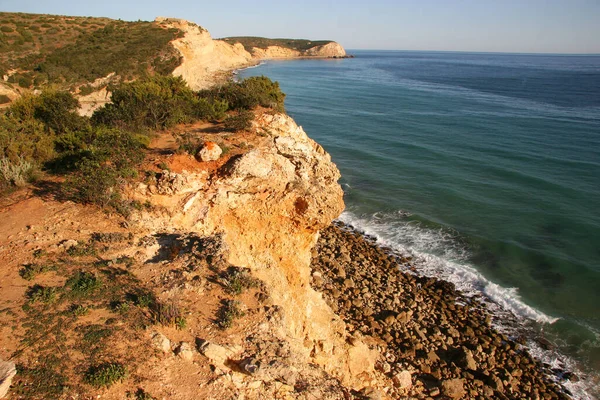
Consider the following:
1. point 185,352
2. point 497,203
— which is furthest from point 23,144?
point 497,203

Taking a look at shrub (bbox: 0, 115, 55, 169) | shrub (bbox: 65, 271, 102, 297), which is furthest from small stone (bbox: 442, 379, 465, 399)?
shrub (bbox: 0, 115, 55, 169)

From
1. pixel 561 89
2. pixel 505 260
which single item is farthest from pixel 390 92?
pixel 505 260

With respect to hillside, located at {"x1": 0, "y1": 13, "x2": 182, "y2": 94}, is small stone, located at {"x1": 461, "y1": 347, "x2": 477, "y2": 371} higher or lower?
lower

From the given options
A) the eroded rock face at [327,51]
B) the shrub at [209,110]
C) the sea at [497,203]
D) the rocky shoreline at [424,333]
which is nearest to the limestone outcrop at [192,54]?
the sea at [497,203]

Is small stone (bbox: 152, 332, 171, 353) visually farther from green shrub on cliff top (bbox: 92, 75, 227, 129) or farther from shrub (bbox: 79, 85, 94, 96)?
shrub (bbox: 79, 85, 94, 96)

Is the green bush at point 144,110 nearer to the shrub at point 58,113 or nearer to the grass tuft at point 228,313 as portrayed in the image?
the shrub at point 58,113
